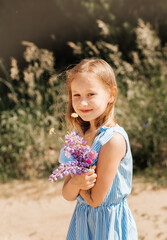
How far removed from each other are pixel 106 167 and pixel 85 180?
0.11 metres

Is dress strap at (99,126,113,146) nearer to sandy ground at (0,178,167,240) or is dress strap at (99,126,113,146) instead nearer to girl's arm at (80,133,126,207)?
girl's arm at (80,133,126,207)

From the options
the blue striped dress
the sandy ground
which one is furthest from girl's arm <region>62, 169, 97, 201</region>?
the sandy ground

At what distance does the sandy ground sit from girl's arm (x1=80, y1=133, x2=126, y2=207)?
139 cm

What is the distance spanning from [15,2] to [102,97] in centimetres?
455

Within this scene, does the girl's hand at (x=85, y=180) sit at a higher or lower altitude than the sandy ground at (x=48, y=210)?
higher

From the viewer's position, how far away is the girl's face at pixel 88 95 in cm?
141

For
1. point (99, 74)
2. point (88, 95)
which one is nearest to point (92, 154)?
point (88, 95)

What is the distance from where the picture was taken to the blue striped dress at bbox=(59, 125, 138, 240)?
4.67 ft

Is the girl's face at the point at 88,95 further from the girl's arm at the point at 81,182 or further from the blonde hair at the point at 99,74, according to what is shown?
the girl's arm at the point at 81,182

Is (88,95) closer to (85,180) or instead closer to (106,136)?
(106,136)

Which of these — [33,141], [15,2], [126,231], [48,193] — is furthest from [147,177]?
[15,2]

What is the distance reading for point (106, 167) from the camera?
1332 mm

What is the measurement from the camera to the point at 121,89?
4383 millimetres

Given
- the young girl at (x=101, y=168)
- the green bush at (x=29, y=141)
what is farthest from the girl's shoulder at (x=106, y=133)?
the green bush at (x=29, y=141)
